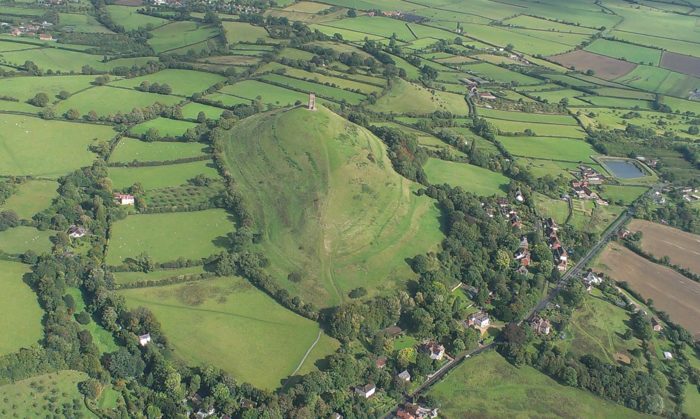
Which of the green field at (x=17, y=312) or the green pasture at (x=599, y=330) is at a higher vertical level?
the green field at (x=17, y=312)

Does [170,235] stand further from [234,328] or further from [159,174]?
[234,328]

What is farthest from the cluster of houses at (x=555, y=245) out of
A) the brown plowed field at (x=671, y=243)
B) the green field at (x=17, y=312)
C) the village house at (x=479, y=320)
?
the green field at (x=17, y=312)

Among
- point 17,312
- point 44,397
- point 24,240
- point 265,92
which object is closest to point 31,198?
point 24,240

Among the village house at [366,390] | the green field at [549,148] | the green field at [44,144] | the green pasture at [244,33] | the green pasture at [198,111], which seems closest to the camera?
the village house at [366,390]

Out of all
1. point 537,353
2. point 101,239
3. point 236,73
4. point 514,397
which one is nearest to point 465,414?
point 514,397

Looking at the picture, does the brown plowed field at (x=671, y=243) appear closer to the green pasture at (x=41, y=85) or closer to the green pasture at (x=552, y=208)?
the green pasture at (x=552, y=208)

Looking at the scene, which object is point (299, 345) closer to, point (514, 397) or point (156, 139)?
point (514, 397)

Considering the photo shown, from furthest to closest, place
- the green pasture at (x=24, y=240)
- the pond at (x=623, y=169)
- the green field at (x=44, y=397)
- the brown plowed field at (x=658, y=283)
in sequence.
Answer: the pond at (x=623, y=169) → the brown plowed field at (x=658, y=283) → the green pasture at (x=24, y=240) → the green field at (x=44, y=397)

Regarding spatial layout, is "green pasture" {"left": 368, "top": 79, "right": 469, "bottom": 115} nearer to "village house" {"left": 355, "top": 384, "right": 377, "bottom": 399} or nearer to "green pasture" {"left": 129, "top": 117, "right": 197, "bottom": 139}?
"green pasture" {"left": 129, "top": 117, "right": 197, "bottom": 139}
